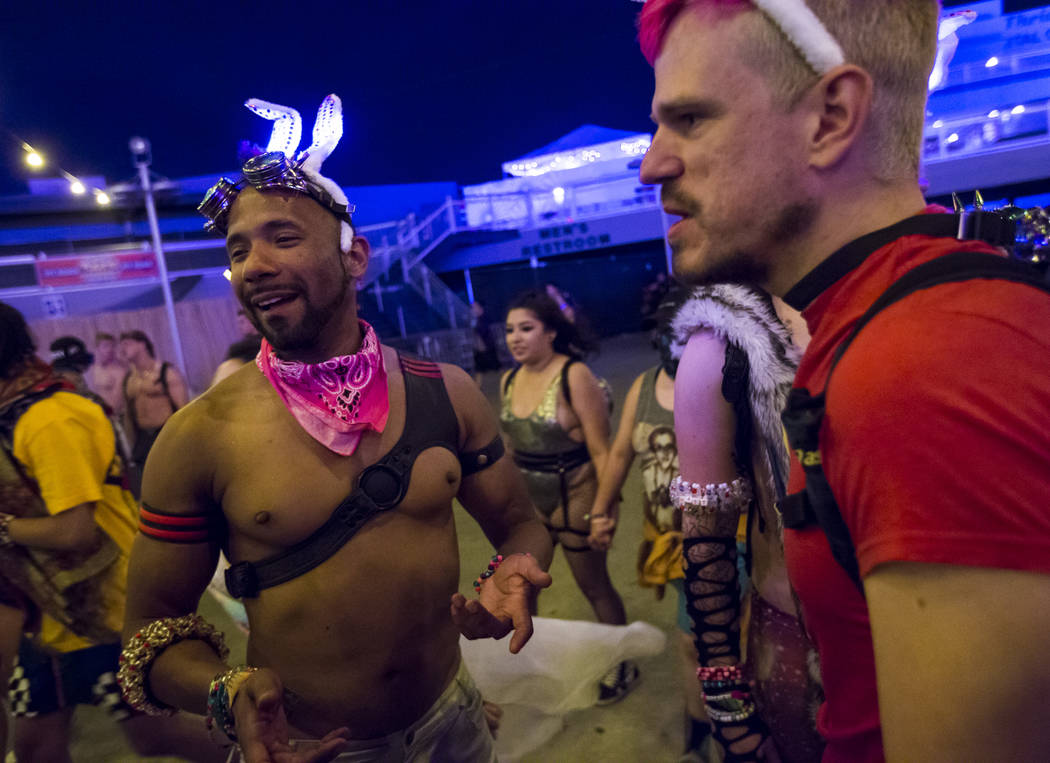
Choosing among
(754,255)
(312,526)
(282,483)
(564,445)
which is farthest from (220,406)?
(564,445)

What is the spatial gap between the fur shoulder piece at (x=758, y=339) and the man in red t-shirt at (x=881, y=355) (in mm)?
608

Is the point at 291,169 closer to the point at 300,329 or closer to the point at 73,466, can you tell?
the point at 300,329

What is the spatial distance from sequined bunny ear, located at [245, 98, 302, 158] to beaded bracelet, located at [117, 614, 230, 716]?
1421 mm

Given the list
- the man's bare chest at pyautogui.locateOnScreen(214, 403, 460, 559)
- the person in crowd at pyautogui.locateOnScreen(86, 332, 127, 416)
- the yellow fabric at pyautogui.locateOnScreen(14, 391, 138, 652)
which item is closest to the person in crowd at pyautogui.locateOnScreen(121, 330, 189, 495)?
the person in crowd at pyautogui.locateOnScreen(86, 332, 127, 416)

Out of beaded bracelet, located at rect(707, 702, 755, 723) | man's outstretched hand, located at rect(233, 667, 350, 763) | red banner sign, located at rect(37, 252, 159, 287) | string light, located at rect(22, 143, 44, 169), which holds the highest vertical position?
string light, located at rect(22, 143, 44, 169)

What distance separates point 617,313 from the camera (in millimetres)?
21375

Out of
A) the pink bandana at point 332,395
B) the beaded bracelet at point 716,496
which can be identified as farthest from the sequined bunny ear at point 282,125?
the beaded bracelet at point 716,496

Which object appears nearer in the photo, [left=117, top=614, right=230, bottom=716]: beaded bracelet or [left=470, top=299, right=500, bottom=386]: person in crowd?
[left=117, top=614, right=230, bottom=716]: beaded bracelet

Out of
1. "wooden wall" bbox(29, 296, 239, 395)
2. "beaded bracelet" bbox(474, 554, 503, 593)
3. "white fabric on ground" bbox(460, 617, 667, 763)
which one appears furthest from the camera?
Result: "wooden wall" bbox(29, 296, 239, 395)

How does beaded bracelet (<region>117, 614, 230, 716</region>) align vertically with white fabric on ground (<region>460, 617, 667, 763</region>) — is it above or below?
above

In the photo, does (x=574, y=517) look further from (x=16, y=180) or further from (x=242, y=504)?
(x=16, y=180)

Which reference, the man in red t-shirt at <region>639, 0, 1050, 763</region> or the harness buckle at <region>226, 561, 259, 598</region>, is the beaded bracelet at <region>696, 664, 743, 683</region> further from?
the harness buckle at <region>226, 561, 259, 598</region>

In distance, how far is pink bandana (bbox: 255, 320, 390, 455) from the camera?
182 cm

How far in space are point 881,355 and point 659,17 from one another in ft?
2.14
